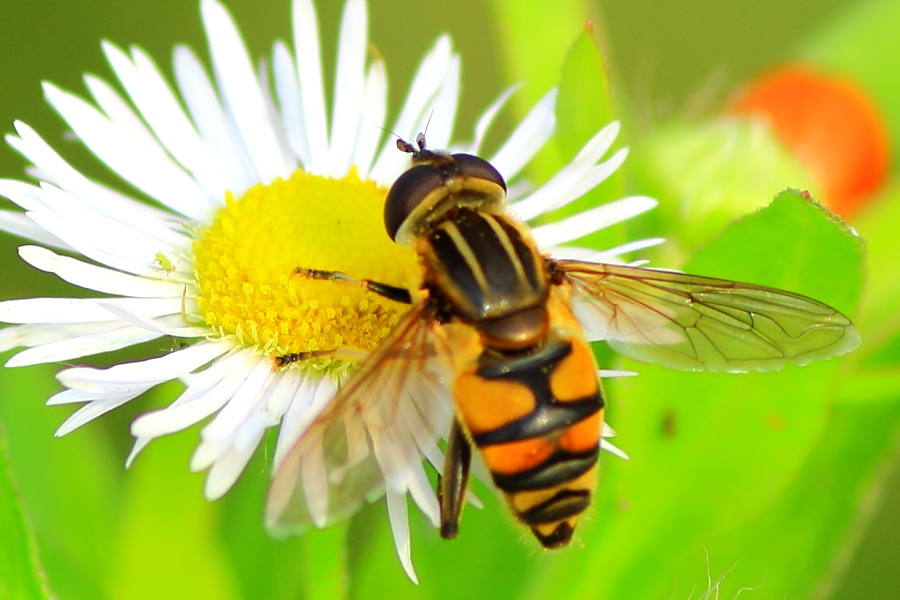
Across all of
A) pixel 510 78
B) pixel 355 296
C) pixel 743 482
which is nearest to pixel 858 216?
pixel 510 78

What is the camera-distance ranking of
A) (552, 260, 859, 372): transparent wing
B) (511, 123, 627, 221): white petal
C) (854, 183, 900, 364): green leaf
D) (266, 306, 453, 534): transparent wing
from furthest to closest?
(854, 183, 900, 364): green leaf < (511, 123, 627, 221): white petal < (552, 260, 859, 372): transparent wing < (266, 306, 453, 534): transparent wing

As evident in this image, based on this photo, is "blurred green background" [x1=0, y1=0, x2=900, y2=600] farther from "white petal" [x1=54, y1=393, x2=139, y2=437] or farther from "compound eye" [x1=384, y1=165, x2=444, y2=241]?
"compound eye" [x1=384, y1=165, x2=444, y2=241]

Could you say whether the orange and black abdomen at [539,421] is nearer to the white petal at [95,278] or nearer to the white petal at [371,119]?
A: the white petal at [95,278]

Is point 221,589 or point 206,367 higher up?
point 206,367

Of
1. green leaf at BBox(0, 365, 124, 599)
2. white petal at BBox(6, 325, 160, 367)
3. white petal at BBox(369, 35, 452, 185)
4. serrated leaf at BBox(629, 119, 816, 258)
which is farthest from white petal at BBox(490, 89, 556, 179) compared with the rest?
green leaf at BBox(0, 365, 124, 599)

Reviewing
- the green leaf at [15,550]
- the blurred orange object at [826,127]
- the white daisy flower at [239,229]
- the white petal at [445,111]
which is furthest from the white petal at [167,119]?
the blurred orange object at [826,127]

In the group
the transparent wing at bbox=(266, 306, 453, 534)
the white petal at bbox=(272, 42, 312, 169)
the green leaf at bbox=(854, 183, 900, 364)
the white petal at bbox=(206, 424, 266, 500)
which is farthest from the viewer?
the green leaf at bbox=(854, 183, 900, 364)

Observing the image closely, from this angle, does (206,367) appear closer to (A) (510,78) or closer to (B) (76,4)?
(A) (510,78)

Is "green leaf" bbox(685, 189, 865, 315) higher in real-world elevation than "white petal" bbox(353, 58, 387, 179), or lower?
lower

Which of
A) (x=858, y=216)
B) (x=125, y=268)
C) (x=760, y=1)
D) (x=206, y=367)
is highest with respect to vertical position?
(x=760, y=1)
